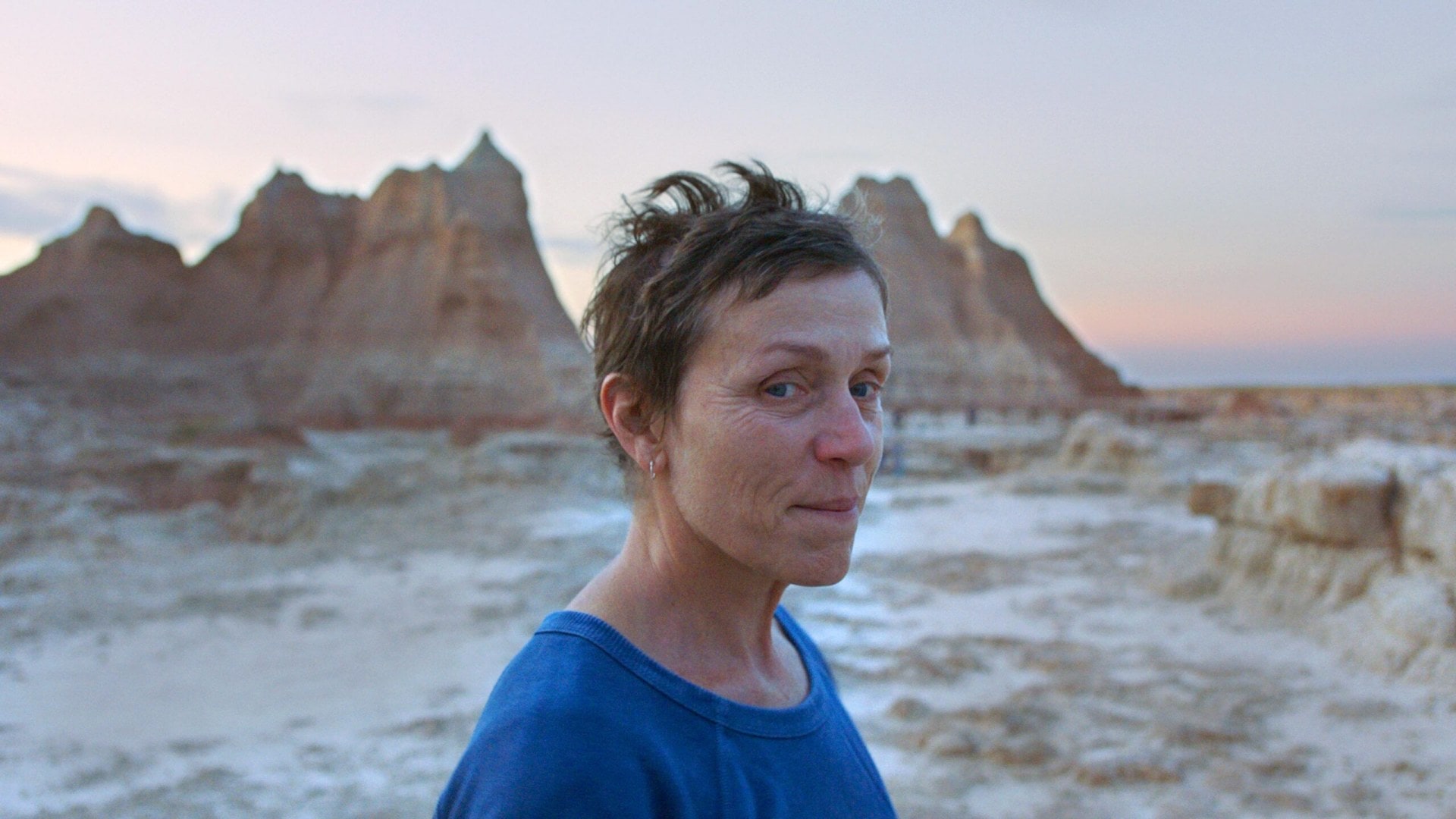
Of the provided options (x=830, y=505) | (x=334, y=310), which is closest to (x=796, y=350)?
(x=830, y=505)

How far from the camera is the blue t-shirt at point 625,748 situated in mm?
1058

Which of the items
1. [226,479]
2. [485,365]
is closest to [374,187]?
[485,365]

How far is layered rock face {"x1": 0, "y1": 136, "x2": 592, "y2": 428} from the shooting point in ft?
112

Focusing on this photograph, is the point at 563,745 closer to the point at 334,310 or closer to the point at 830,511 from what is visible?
the point at 830,511

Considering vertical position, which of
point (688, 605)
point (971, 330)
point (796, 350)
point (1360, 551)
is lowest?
point (1360, 551)

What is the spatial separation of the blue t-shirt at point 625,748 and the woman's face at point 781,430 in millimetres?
210

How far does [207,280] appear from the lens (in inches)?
1519

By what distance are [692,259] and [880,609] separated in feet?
28.2

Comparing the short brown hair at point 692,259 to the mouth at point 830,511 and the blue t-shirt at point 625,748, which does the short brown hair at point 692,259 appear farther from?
the blue t-shirt at point 625,748

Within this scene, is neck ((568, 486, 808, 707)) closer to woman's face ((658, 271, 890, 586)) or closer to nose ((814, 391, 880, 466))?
woman's face ((658, 271, 890, 586))

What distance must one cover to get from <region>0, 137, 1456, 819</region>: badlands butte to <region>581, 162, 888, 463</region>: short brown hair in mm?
237

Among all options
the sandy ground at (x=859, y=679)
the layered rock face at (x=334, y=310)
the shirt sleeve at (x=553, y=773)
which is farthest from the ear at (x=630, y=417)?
the layered rock face at (x=334, y=310)

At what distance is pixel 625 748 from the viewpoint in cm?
111

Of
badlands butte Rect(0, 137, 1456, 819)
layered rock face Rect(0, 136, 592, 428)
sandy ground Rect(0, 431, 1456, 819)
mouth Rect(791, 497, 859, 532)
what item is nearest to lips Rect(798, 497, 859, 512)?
mouth Rect(791, 497, 859, 532)
